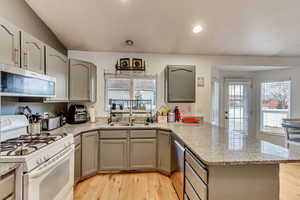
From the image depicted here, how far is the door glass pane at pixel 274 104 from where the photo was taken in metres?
4.40

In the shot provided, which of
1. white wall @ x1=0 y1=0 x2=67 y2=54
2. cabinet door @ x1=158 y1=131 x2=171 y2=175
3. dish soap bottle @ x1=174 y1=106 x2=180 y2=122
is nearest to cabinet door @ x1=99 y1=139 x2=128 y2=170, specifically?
cabinet door @ x1=158 y1=131 x2=171 y2=175

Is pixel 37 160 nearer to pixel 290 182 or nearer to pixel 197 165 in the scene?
pixel 197 165

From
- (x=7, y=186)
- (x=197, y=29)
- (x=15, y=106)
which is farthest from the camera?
(x=197, y=29)

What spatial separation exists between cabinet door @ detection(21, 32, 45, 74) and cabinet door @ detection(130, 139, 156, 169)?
179cm

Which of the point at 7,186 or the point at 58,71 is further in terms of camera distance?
the point at 58,71

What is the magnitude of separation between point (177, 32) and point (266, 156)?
239 centimetres

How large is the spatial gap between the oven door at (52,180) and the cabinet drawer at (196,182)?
130cm

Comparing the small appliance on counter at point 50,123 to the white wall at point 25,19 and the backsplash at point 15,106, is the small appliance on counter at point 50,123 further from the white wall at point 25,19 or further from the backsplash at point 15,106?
the white wall at point 25,19

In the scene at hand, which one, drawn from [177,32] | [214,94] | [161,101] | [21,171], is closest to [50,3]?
[177,32]

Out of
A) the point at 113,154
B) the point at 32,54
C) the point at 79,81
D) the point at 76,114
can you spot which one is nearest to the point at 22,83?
the point at 32,54

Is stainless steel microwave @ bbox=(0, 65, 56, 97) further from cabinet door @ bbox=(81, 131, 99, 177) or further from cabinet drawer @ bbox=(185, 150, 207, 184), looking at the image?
cabinet drawer @ bbox=(185, 150, 207, 184)

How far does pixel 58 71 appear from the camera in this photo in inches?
105

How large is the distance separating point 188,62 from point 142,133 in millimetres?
1875

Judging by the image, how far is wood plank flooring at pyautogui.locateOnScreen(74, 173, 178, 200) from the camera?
7.89 feet
